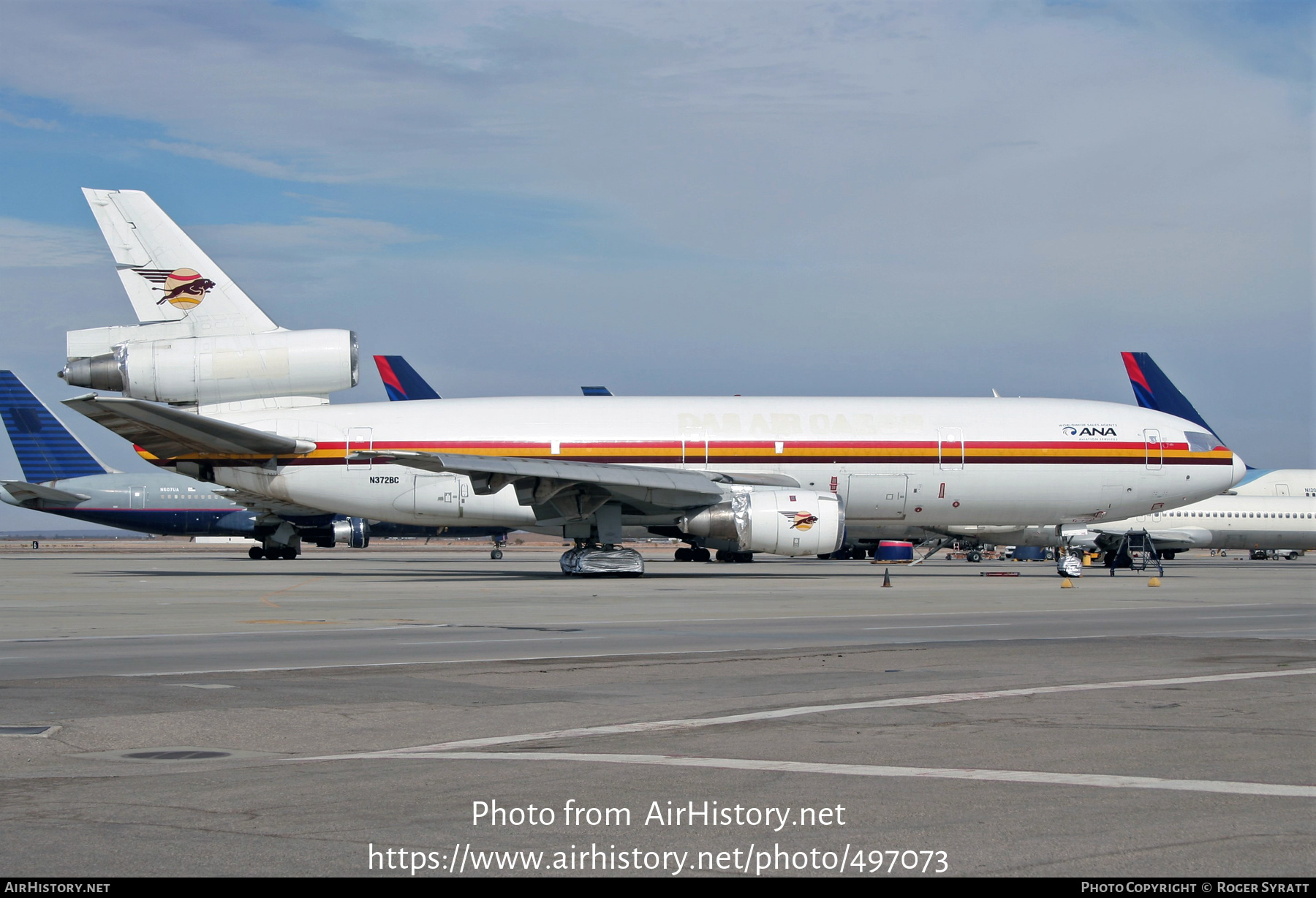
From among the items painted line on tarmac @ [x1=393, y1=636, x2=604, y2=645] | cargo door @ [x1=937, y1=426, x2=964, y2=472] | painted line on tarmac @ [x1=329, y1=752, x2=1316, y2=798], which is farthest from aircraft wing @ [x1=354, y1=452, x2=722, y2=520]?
painted line on tarmac @ [x1=329, y1=752, x2=1316, y2=798]

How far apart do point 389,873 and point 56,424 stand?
64901 mm

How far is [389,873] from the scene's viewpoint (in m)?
4.90

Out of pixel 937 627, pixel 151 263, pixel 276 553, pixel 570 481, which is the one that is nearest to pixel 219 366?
pixel 151 263

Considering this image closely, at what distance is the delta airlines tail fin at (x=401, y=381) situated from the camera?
59.2m

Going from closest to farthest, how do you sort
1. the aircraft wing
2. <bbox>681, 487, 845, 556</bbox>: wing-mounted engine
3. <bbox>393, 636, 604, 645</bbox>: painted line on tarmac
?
<bbox>393, 636, 604, 645</bbox>: painted line on tarmac → the aircraft wing → <bbox>681, 487, 845, 556</bbox>: wing-mounted engine

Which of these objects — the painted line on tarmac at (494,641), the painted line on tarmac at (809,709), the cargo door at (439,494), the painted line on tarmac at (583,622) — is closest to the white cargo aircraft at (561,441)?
the cargo door at (439,494)

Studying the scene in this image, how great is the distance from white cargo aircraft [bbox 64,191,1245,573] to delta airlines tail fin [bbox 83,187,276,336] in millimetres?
45

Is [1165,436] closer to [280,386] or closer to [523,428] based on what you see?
[523,428]

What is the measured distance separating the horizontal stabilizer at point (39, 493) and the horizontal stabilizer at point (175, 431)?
32.7 meters

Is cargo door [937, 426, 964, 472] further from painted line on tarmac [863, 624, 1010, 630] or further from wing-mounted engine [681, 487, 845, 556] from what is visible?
painted line on tarmac [863, 624, 1010, 630]

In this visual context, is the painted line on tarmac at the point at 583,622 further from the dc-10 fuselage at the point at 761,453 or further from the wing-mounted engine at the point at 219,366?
the wing-mounted engine at the point at 219,366

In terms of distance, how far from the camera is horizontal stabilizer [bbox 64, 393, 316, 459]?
3002cm
